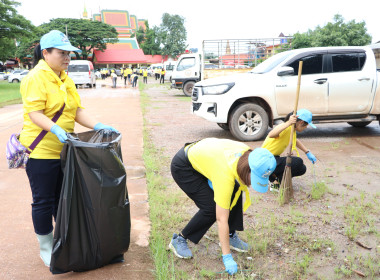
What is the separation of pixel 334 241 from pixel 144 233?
169 cm

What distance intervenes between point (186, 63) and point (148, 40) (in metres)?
58.0

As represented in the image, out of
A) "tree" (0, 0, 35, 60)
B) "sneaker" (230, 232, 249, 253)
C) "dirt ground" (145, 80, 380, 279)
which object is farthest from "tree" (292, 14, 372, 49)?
"sneaker" (230, 232, 249, 253)

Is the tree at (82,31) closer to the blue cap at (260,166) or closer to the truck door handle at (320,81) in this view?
the truck door handle at (320,81)

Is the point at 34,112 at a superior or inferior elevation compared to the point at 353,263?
superior

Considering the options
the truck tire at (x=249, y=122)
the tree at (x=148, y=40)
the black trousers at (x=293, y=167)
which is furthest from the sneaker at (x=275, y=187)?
the tree at (x=148, y=40)

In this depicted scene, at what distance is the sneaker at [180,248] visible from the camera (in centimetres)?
285

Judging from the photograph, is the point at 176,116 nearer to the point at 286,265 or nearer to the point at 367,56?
the point at 367,56

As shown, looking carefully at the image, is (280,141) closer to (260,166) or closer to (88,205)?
(260,166)

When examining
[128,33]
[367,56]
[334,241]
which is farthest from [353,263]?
[128,33]

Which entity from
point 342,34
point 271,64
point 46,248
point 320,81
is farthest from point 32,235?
point 342,34

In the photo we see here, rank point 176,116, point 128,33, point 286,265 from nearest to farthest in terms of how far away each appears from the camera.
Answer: point 286,265 < point 176,116 < point 128,33

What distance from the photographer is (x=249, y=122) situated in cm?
673

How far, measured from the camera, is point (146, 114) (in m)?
11.3

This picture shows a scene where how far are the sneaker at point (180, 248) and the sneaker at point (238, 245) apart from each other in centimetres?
37
